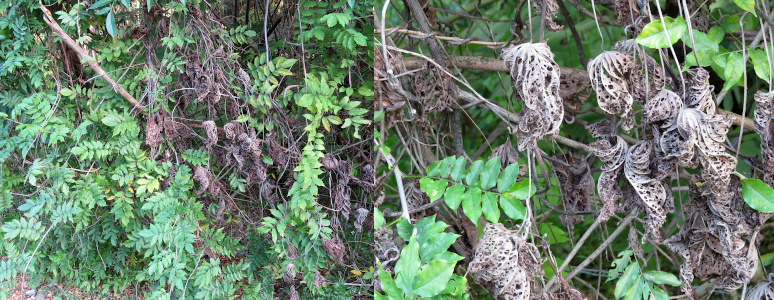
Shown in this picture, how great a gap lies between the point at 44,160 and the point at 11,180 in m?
0.29

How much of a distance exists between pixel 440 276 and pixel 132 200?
1097 millimetres

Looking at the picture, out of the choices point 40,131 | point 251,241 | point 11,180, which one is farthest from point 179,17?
point 11,180

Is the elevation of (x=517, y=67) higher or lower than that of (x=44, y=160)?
higher

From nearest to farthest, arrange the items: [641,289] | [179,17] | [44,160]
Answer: [641,289] → [179,17] → [44,160]

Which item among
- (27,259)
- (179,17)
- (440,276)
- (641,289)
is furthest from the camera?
(27,259)

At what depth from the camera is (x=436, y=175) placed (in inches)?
33.4

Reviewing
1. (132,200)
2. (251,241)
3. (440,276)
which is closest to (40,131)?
(132,200)

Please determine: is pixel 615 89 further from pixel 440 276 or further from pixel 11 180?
pixel 11 180

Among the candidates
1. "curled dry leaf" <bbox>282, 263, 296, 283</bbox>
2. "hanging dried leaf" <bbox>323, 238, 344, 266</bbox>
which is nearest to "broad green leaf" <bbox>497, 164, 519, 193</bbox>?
"hanging dried leaf" <bbox>323, 238, 344, 266</bbox>

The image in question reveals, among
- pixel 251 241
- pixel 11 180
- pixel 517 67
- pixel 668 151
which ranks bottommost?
pixel 251 241

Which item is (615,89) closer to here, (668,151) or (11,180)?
(668,151)

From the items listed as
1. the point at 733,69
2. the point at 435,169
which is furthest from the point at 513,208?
the point at 733,69

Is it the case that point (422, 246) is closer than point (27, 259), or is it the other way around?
point (422, 246)

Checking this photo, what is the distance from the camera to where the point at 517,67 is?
676mm
